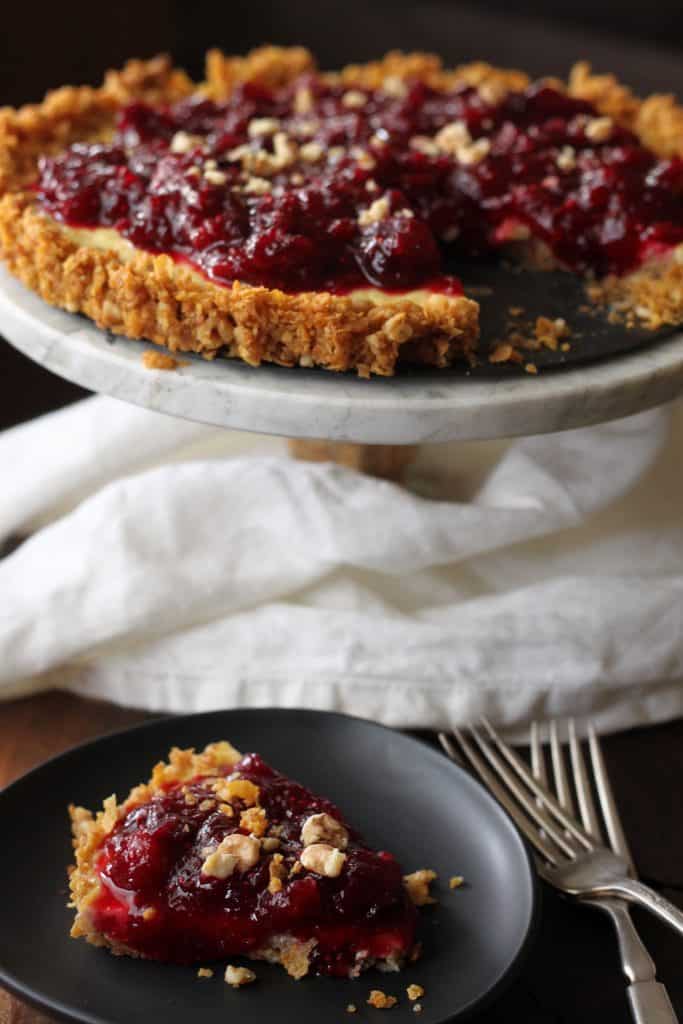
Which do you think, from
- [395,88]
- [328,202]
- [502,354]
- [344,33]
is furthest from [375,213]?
[344,33]

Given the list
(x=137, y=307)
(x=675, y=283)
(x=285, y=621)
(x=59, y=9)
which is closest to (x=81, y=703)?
(x=285, y=621)

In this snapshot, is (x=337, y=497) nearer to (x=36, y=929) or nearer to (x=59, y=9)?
(x=36, y=929)

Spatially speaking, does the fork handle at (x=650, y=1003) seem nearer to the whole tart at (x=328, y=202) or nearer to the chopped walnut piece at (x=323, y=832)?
the chopped walnut piece at (x=323, y=832)

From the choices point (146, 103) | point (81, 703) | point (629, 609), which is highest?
point (146, 103)

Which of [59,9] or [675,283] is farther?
[59,9]

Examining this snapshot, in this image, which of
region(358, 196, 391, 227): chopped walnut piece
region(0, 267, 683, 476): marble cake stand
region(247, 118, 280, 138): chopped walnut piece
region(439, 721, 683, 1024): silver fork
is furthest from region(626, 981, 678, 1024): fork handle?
region(247, 118, 280, 138): chopped walnut piece

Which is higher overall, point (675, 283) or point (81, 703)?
point (675, 283)
